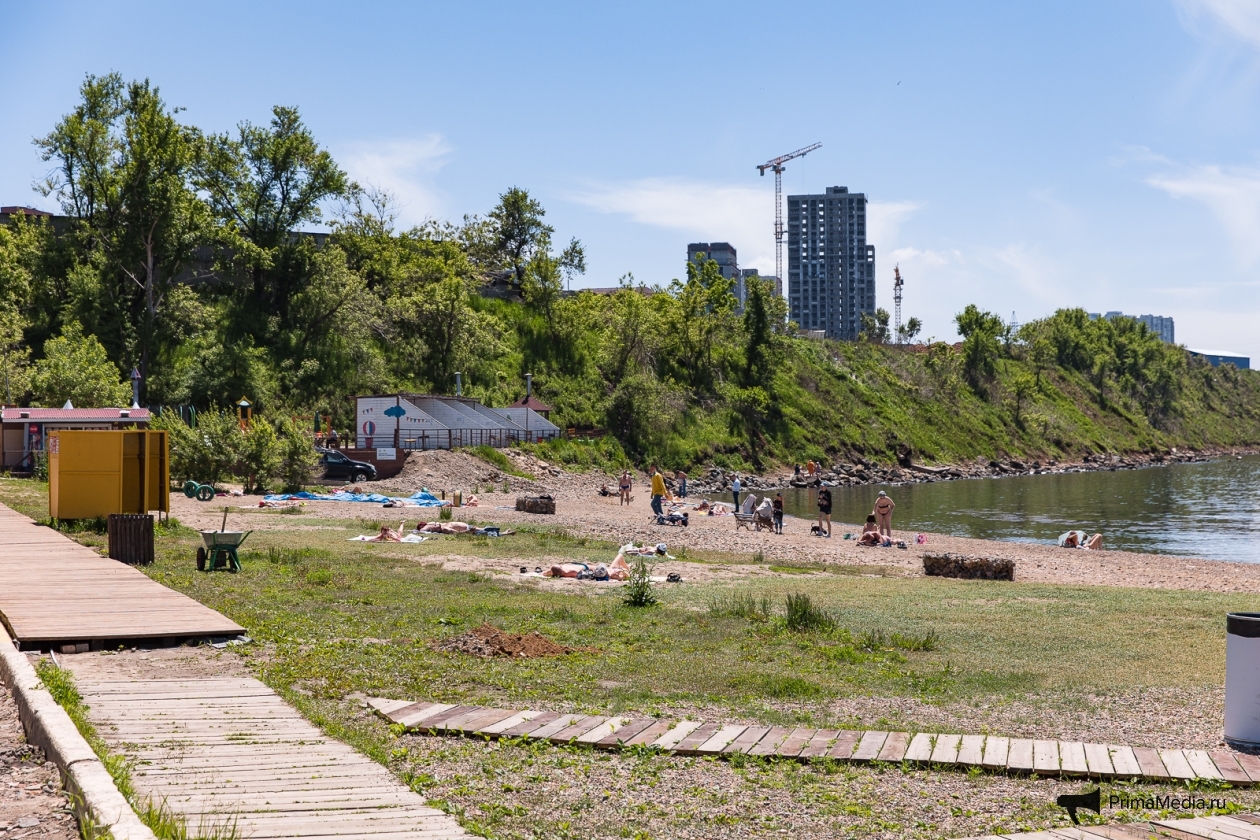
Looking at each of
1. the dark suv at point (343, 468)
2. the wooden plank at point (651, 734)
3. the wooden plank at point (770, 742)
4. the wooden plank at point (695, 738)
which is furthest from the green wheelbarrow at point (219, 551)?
the dark suv at point (343, 468)

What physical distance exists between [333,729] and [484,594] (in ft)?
28.7

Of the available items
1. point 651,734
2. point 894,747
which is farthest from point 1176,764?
point 651,734

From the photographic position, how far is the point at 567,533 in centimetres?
3180

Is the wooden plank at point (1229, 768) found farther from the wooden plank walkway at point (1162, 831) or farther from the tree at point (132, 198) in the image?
the tree at point (132, 198)

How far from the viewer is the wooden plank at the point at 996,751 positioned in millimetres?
7738

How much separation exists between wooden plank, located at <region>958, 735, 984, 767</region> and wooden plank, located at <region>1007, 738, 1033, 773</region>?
0.20m

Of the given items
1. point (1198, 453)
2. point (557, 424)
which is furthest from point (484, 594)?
point (1198, 453)

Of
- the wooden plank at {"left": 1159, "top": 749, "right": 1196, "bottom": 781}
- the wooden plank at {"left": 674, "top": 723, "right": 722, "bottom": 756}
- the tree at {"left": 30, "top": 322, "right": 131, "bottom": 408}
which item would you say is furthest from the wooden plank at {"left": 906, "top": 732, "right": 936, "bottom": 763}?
the tree at {"left": 30, "top": 322, "right": 131, "bottom": 408}

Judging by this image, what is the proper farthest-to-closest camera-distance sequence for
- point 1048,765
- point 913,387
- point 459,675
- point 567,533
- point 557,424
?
point 913,387
point 557,424
point 567,533
point 459,675
point 1048,765

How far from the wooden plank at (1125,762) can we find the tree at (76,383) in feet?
158

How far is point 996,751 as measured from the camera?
804cm

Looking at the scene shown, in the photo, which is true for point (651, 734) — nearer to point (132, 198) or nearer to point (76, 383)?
point (76, 383)

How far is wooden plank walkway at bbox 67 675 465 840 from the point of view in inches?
240

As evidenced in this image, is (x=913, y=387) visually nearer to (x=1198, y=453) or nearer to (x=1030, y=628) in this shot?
(x=1198, y=453)
